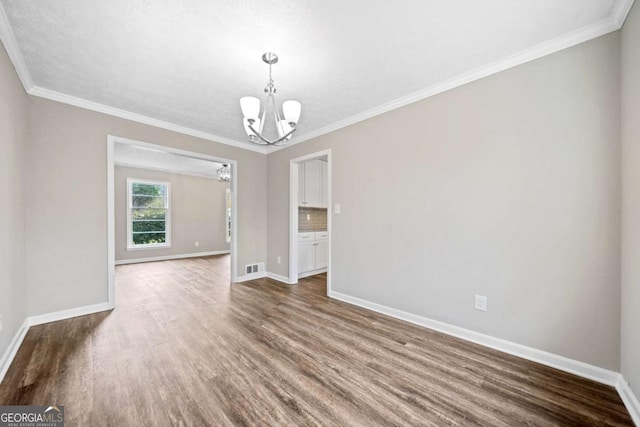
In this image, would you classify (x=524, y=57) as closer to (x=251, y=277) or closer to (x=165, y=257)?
(x=251, y=277)

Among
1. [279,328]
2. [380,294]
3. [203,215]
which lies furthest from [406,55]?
[203,215]

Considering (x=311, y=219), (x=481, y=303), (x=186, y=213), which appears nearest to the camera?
(x=481, y=303)

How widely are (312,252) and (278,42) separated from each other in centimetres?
348

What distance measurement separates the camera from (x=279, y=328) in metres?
2.51

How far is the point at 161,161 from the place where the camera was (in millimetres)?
5672

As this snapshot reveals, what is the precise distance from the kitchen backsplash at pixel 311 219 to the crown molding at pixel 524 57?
2.13 meters

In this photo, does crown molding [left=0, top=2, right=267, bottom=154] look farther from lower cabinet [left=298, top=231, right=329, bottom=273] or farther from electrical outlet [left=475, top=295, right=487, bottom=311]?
electrical outlet [left=475, top=295, right=487, bottom=311]

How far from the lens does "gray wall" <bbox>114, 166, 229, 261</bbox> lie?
5.92 metres

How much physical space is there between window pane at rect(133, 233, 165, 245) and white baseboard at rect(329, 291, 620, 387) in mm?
6135

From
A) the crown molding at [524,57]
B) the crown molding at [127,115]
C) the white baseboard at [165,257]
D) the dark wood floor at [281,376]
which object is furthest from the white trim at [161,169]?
the crown molding at [524,57]

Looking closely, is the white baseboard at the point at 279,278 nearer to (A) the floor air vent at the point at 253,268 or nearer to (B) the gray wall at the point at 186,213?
(A) the floor air vent at the point at 253,268

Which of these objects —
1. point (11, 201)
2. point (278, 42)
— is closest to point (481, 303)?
point (278, 42)

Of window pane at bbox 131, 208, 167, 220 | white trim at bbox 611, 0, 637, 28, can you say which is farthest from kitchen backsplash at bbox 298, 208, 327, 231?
window pane at bbox 131, 208, 167, 220

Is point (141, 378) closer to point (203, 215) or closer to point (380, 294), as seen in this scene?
point (380, 294)
